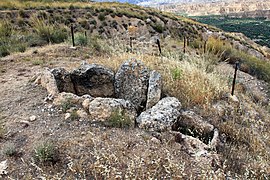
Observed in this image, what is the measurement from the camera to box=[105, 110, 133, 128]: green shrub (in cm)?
346

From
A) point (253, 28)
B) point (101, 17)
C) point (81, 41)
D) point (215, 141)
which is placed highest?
point (101, 17)

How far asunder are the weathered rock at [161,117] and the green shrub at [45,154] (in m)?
1.18

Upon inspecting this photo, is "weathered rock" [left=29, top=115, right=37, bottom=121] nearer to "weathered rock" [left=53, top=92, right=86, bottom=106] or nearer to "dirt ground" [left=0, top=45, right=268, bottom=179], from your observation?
"dirt ground" [left=0, top=45, right=268, bottom=179]

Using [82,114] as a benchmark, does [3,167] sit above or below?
below

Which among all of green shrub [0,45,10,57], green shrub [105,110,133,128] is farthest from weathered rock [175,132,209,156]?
green shrub [0,45,10,57]

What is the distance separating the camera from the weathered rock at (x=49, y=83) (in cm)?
412

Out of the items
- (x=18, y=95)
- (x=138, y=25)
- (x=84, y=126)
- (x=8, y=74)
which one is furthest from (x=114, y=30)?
(x=84, y=126)

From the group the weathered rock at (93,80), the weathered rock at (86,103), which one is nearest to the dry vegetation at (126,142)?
the weathered rock at (86,103)

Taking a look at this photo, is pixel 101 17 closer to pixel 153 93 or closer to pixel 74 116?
pixel 153 93

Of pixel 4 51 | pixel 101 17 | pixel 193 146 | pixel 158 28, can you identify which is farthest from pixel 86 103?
pixel 158 28

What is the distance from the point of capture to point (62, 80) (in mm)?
4574

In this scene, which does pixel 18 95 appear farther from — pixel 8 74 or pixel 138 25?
pixel 138 25

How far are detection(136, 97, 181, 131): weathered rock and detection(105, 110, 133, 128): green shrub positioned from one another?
188 mm

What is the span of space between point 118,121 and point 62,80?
A: 5.35ft
